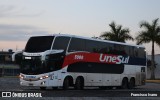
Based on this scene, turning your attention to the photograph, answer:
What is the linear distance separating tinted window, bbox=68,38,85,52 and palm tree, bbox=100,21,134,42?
41.9 m

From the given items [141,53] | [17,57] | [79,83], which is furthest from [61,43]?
[141,53]

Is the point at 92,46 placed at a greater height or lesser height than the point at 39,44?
greater

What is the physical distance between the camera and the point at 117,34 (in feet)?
239

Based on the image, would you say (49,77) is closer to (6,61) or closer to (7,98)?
(7,98)

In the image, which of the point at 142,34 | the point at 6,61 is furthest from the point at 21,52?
the point at 6,61

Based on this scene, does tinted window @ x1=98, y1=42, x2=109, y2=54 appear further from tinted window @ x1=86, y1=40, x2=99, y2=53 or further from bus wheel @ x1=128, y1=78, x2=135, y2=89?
bus wheel @ x1=128, y1=78, x2=135, y2=89

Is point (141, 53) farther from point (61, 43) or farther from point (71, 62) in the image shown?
point (61, 43)

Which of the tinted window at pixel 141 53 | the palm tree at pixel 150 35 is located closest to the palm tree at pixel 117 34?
the palm tree at pixel 150 35

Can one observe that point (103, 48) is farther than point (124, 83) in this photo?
No

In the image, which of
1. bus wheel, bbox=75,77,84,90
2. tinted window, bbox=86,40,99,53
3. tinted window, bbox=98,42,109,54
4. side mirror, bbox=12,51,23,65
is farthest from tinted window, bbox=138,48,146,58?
side mirror, bbox=12,51,23,65

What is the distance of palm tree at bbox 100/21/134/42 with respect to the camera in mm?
72562

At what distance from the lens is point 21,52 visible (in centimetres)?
3011

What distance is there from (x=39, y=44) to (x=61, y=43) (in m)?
1.49

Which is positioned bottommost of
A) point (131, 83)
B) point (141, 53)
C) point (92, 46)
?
point (131, 83)
